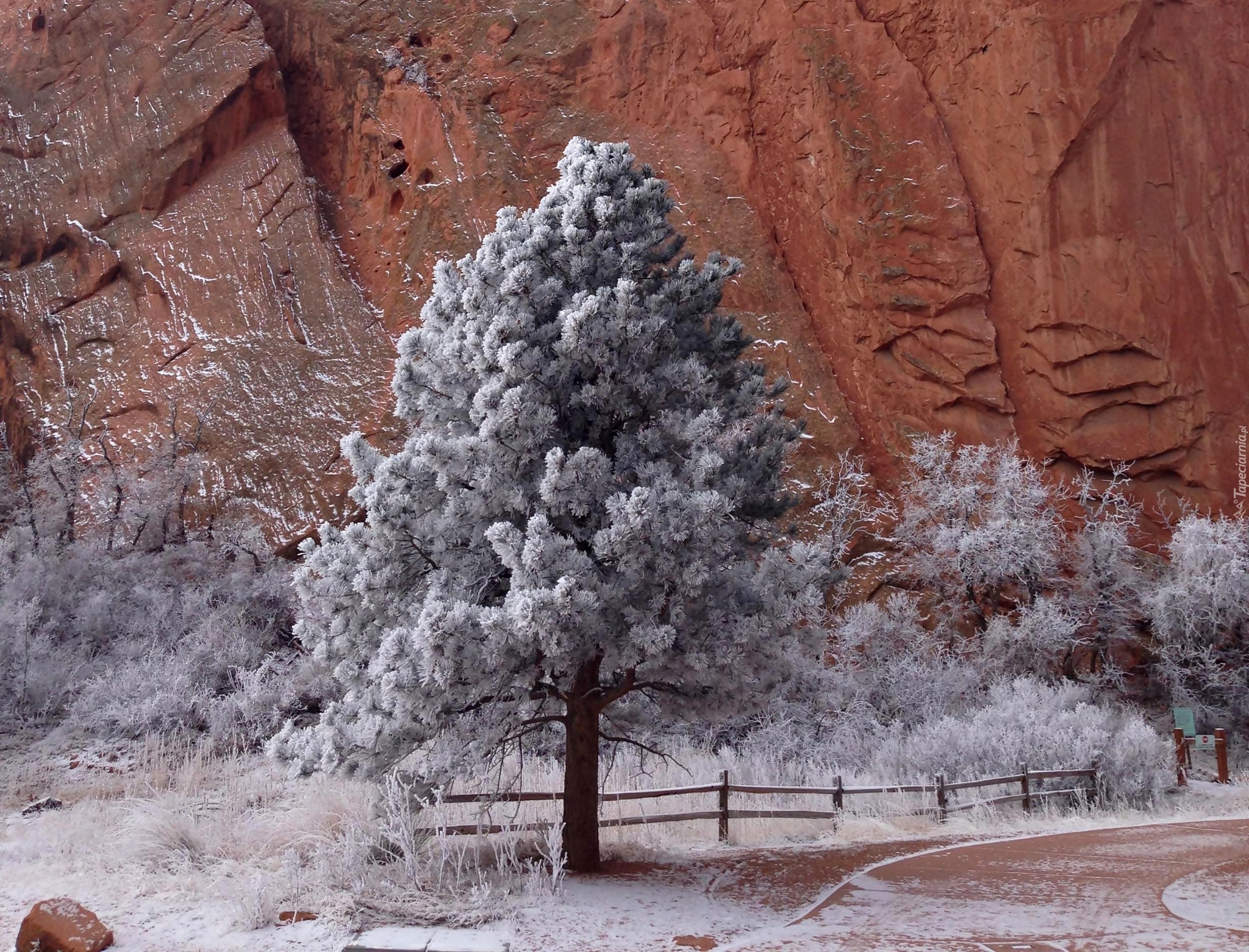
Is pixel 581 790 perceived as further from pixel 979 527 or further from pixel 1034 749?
pixel 979 527

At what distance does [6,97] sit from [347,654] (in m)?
29.0

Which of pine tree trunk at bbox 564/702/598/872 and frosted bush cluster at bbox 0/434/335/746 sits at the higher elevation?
frosted bush cluster at bbox 0/434/335/746

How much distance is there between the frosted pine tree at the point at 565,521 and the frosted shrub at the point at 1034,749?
6910 millimetres

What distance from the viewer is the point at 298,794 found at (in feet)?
36.3

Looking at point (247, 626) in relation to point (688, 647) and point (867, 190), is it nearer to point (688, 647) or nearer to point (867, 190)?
point (688, 647)

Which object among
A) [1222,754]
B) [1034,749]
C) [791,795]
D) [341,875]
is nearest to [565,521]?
[341,875]

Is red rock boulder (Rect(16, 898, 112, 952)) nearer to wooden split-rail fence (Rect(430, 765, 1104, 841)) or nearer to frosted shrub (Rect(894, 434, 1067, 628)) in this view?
wooden split-rail fence (Rect(430, 765, 1104, 841))

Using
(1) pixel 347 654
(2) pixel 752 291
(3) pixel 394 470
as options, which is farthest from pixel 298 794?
(2) pixel 752 291

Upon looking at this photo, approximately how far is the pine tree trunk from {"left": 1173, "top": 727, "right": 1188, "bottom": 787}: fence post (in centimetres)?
1098

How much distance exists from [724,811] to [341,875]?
4418 mm

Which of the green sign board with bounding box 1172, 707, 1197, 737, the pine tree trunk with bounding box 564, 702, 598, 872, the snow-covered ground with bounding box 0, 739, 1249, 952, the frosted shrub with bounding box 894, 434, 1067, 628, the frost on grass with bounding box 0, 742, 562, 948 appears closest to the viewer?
the snow-covered ground with bounding box 0, 739, 1249, 952

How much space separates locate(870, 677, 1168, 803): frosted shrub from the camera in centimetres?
1413

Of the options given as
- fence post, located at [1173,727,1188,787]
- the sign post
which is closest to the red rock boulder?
fence post, located at [1173,727,1188,787]

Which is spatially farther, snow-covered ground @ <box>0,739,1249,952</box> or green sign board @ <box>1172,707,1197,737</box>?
green sign board @ <box>1172,707,1197,737</box>
